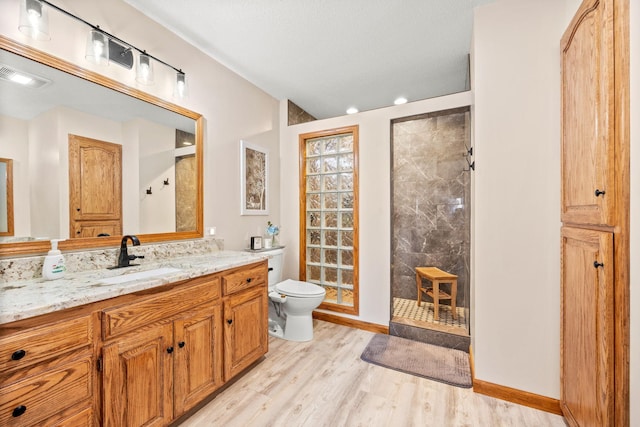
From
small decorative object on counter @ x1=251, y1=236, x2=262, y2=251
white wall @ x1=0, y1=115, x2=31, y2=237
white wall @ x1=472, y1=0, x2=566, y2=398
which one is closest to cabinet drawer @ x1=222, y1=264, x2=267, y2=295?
small decorative object on counter @ x1=251, y1=236, x2=262, y2=251

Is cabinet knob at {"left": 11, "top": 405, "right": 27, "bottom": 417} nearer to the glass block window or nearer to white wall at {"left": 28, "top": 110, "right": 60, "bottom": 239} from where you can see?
white wall at {"left": 28, "top": 110, "right": 60, "bottom": 239}

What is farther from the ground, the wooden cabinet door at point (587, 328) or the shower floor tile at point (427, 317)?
the wooden cabinet door at point (587, 328)

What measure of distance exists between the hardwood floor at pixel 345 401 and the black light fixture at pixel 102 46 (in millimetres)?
2218

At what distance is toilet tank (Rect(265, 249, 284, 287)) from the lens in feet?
8.93

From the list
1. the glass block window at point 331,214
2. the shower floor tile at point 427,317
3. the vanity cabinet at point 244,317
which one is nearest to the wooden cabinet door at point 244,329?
the vanity cabinet at point 244,317

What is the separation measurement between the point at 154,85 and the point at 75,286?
1.46 metres

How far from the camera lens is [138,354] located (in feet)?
4.11

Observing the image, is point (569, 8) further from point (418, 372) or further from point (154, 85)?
point (154, 85)

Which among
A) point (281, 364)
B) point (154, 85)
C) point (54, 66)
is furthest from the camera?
point (281, 364)

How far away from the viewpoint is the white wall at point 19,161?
1295 millimetres

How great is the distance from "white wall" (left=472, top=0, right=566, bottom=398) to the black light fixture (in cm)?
224

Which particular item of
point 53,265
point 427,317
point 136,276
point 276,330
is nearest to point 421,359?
point 427,317

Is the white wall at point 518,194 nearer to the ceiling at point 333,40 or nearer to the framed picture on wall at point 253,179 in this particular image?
the ceiling at point 333,40

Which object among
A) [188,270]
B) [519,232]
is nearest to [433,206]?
[519,232]
